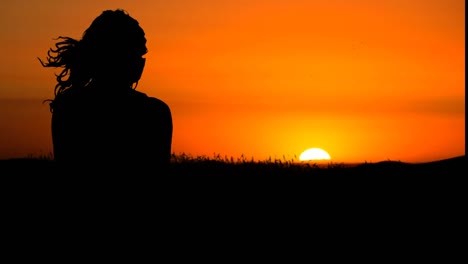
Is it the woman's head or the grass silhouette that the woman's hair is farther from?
the grass silhouette

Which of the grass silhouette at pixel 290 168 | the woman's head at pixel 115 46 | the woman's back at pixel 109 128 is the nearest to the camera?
the woman's back at pixel 109 128

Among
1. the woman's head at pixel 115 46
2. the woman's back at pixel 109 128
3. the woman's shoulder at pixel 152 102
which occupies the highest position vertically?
the woman's head at pixel 115 46

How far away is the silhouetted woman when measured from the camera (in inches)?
173

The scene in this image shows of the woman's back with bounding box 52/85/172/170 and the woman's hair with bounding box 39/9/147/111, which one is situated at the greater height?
the woman's hair with bounding box 39/9/147/111

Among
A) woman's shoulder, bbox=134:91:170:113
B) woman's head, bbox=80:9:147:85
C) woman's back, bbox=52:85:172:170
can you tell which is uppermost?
woman's head, bbox=80:9:147:85

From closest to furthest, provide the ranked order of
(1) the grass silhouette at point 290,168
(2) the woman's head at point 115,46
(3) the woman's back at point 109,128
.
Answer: (3) the woman's back at point 109,128 < (2) the woman's head at point 115,46 < (1) the grass silhouette at point 290,168

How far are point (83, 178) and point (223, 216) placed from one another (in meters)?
7.97

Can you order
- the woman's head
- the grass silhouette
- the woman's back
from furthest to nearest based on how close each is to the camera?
the grass silhouette
the woman's head
the woman's back

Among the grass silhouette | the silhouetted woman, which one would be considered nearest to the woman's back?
the silhouetted woman

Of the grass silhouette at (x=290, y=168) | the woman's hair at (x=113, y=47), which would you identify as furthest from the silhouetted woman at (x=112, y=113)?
the grass silhouette at (x=290, y=168)

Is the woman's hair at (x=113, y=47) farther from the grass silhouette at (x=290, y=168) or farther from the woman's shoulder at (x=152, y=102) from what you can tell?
the grass silhouette at (x=290, y=168)

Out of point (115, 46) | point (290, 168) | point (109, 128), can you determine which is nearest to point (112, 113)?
point (109, 128)

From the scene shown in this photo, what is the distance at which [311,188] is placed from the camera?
14203mm

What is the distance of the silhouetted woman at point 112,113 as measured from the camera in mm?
4398
